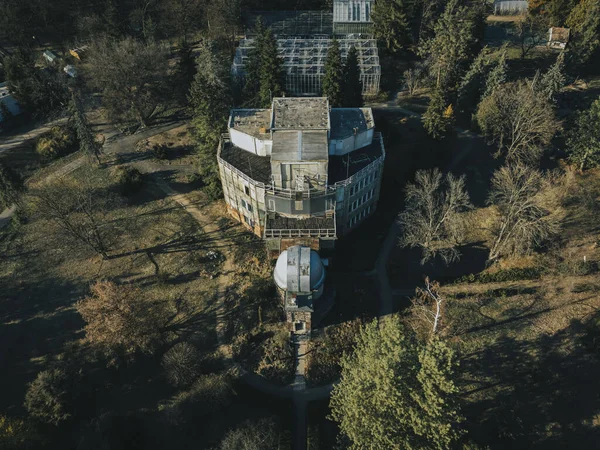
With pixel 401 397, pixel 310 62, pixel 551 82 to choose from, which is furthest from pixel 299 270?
pixel 551 82

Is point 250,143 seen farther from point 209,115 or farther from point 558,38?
point 558,38

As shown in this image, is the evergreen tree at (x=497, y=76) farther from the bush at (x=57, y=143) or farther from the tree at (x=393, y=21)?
the bush at (x=57, y=143)

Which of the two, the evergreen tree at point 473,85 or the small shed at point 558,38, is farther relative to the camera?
the small shed at point 558,38

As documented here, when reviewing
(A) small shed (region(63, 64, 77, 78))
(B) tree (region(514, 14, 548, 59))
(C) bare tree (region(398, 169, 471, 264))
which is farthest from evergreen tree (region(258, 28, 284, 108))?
(B) tree (region(514, 14, 548, 59))

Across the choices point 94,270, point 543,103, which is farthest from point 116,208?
point 543,103

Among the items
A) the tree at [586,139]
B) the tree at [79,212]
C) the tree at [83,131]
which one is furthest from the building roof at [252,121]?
the tree at [586,139]

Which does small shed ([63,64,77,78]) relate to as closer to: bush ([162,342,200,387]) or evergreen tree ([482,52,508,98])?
bush ([162,342,200,387])
